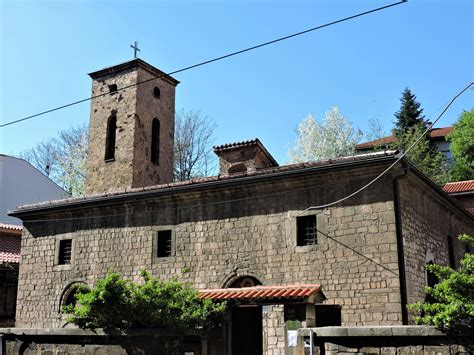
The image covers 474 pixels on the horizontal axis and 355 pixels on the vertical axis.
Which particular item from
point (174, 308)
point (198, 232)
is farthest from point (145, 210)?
point (174, 308)

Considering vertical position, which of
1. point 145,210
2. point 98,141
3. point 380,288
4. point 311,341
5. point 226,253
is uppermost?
point 98,141

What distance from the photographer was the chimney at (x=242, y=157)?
18.0 metres

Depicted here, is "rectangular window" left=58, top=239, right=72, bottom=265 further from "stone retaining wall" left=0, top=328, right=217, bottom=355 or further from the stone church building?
"stone retaining wall" left=0, top=328, right=217, bottom=355

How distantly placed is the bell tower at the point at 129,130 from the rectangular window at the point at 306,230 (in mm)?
8790

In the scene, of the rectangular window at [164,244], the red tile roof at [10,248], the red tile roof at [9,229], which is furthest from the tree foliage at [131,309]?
the red tile roof at [9,229]

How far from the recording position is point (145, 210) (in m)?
17.0

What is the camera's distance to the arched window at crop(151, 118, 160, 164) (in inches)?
894

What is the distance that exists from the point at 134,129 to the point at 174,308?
1184cm

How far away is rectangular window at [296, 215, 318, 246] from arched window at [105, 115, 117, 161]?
33.7ft

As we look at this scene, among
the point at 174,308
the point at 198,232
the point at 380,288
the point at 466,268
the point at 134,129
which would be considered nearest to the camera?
the point at 466,268

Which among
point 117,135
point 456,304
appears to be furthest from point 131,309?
point 117,135

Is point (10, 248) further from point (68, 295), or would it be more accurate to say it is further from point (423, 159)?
point (423, 159)

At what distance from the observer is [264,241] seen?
14.8 m

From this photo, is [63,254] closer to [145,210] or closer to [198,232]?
[145,210]
